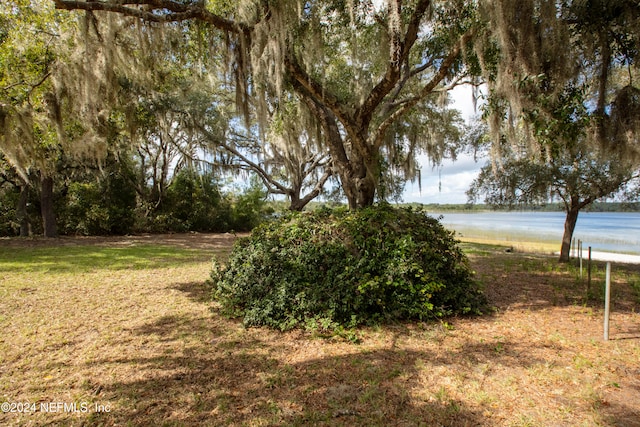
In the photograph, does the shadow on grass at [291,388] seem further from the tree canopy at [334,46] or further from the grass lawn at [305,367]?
the tree canopy at [334,46]

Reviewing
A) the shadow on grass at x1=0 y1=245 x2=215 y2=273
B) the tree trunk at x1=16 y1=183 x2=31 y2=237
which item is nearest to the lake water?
the shadow on grass at x1=0 y1=245 x2=215 y2=273

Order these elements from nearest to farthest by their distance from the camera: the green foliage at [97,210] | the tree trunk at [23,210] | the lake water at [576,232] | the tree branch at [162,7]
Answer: the tree branch at [162,7] < the tree trunk at [23,210] < the green foliage at [97,210] < the lake water at [576,232]

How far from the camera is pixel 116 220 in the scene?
12.8 metres

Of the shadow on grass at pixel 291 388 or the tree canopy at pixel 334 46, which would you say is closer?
the shadow on grass at pixel 291 388

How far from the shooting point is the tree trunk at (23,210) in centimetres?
1109

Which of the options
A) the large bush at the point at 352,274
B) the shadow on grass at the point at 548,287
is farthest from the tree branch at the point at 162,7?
the shadow on grass at the point at 548,287

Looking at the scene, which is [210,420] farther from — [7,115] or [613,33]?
[7,115]

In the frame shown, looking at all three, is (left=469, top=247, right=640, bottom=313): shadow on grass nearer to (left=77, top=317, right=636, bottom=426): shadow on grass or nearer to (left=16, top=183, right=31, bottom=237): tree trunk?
(left=77, top=317, right=636, bottom=426): shadow on grass

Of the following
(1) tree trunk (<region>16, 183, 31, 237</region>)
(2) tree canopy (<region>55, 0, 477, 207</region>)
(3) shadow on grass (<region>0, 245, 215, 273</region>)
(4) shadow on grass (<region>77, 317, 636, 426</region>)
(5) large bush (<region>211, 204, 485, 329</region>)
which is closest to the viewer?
(4) shadow on grass (<region>77, 317, 636, 426</region>)

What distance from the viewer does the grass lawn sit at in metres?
2.02

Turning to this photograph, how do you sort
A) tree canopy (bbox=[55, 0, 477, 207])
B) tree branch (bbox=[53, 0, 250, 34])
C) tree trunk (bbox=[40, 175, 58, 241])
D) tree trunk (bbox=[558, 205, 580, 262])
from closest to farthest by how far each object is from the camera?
tree branch (bbox=[53, 0, 250, 34]) → tree canopy (bbox=[55, 0, 477, 207]) → tree trunk (bbox=[558, 205, 580, 262]) → tree trunk (bbox=[40, 175, 58, 241])

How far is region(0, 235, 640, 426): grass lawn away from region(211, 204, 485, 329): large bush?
0.76ft

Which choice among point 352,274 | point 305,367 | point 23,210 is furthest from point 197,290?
point 23,210

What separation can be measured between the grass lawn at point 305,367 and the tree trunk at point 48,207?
26.2 ft
